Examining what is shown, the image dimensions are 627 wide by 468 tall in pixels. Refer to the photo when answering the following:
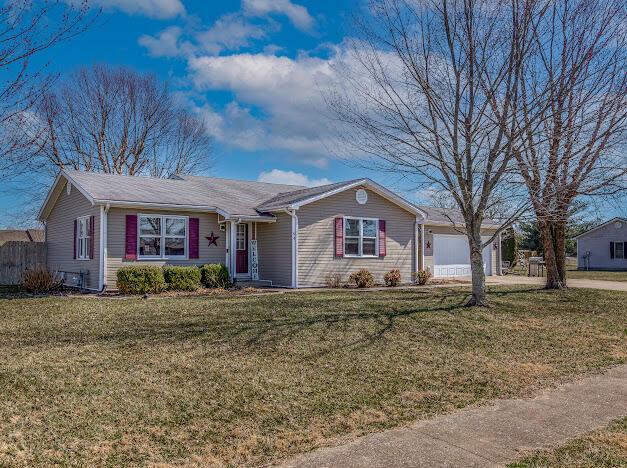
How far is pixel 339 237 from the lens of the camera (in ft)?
58.3

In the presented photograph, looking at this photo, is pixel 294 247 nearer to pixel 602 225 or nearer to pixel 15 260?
pixel 15 260

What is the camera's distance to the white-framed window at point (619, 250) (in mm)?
36000

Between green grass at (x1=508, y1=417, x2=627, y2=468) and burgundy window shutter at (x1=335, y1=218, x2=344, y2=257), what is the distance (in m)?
13.4

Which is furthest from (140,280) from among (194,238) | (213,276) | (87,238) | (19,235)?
(19,235)

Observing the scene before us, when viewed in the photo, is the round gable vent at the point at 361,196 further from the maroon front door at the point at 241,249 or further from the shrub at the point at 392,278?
the maroon front door at the point at 241,249

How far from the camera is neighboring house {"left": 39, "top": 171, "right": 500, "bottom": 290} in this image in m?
15.4

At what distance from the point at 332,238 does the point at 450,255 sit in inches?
331

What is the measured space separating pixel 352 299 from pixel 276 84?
780cm

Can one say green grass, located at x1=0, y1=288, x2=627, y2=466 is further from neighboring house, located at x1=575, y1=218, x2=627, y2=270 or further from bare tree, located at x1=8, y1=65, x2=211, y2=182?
neighboring house, located at x1=575, y1=218, x2=627, y2=270

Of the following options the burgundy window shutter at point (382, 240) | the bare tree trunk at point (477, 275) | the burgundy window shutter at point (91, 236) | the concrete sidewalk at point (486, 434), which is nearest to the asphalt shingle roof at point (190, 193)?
the burgundy window shutter at point (91, 236)

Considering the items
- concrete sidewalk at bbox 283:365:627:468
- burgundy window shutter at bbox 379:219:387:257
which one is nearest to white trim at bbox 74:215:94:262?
burgundy window shutter at bbox 379:219:387:257

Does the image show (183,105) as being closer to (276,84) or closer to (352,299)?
(276,84)

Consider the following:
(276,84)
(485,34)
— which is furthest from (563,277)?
(276,84)

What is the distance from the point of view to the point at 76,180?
53.0ft
